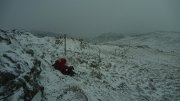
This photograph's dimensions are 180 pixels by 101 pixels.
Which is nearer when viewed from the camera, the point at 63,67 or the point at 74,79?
the point at 74,79

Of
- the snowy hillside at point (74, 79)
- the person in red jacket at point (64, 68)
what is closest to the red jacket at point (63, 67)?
the person in red jacket at point (64, 68)

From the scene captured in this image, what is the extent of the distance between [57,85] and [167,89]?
25.1 feet

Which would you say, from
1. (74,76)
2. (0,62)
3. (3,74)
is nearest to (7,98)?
(3,74)

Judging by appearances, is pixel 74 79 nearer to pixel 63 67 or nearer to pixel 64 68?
pixel 64 68

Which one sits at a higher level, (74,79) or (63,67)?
(63,67)

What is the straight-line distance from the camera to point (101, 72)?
15055 mm

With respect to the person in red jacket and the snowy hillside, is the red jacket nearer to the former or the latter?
the person in red jacket

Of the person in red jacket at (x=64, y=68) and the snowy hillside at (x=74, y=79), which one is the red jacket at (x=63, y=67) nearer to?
the person in red jacket at (x=64, y=68)

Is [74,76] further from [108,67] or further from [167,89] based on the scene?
[167,89]

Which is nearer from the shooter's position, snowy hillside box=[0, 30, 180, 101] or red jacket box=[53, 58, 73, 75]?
snowy hillside box=[0, 30, 180, 101]

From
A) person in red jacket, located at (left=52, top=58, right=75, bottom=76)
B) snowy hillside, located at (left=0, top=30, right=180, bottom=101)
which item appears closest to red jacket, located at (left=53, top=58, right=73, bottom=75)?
person in red jacket, located at (left=52, top=58, right=75, bottom=76)

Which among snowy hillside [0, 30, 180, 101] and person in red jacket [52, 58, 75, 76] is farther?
person in red jacket [52, 58, 75, 76]

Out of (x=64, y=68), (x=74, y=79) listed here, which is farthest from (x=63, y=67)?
(x=74, y=79)

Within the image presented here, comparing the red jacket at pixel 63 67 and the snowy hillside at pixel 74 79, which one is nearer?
the snowy hillside at pixel 74 79
